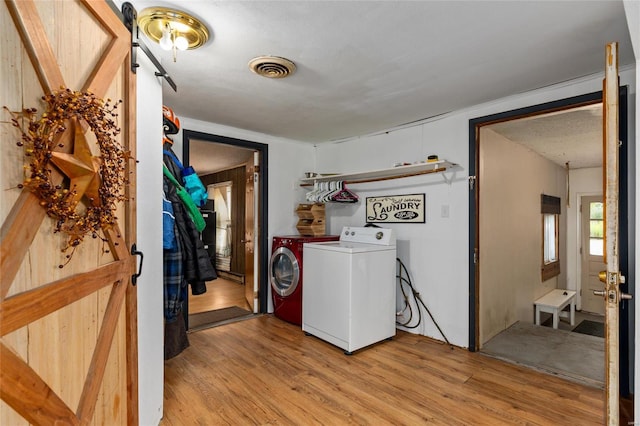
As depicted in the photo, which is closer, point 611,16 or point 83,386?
point 83,386

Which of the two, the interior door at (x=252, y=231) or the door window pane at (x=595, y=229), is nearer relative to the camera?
the interior door at (x=252, y=231)

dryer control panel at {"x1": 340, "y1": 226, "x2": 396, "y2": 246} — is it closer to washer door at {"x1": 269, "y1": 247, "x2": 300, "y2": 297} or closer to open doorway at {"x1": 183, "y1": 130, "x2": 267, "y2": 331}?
washer door at {"x1": 269, "y1": 247, "x2": 300, "y2": 297}

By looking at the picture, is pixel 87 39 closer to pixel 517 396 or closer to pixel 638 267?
pixel 638 267

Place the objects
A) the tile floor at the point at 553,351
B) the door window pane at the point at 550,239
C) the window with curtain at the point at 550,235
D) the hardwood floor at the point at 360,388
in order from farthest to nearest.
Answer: the door window pane at the point at 550,239 → the window with curtain at the point at 550,235 → the tile floor at the point at 553,351 → the hardwood floor at the point at 360,388

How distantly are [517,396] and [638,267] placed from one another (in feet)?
4.49

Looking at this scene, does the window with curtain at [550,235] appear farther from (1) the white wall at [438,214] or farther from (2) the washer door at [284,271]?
(2) the washer door at [284,271]

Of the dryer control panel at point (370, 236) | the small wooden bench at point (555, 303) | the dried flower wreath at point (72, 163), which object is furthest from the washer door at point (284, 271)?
the small wooden bench at point (555, 303)

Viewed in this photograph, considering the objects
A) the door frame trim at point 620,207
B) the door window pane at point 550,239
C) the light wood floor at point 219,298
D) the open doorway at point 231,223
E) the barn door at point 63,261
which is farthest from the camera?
→ the door window pane at point 550,239

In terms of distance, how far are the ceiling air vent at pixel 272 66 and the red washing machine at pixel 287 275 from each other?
5.96ft

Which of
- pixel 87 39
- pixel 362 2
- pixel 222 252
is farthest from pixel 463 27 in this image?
pixel 222 252

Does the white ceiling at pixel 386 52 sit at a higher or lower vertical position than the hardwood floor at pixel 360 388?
higher

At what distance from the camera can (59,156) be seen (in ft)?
2.91

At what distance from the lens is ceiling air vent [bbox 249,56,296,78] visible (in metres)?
2.06

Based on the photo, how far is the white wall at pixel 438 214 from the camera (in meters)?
3.01
